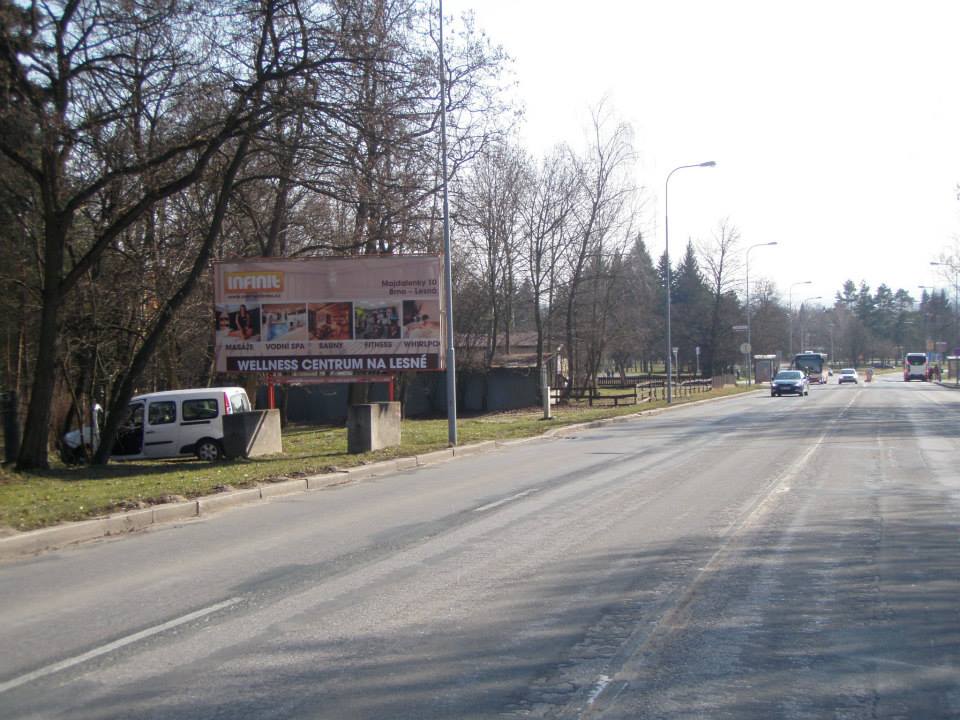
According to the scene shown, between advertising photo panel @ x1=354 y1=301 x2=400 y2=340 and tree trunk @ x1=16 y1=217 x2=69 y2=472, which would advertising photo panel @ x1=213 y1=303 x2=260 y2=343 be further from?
tree trunk @ x1=16 y1=217 x2=69 y2=472

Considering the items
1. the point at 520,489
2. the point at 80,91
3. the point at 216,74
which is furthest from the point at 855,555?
the point at 80,91

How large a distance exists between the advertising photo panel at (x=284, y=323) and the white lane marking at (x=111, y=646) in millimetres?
13699

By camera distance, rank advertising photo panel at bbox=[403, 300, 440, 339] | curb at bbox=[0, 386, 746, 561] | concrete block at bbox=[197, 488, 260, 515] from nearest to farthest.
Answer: curb at bbox=[0, 386, 746, 561]
concrete block at bbox=[197, 488, 260, 515]
advertising photo panel at bbox=[403, 300, 440, 339]

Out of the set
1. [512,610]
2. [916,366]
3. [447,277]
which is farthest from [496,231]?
[916,366]

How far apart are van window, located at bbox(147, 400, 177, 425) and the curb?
6.75 meters

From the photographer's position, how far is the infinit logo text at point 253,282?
20500mm

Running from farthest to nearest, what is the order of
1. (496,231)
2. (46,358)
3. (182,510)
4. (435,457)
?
(496,231) → (435,457) → (46,358) → (182,510)

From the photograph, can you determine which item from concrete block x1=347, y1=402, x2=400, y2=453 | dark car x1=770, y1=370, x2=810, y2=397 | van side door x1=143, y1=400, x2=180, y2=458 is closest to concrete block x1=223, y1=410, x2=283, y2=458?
concrete block x1=347, y1=402, x2=400, y2=453

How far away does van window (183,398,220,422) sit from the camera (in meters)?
22.2

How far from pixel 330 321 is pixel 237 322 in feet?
6.96

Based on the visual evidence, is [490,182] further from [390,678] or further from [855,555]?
[390,678]

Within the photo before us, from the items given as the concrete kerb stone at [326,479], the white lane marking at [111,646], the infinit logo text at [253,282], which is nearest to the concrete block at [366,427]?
the infinit logo text at [253,282]

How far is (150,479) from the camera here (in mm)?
15148

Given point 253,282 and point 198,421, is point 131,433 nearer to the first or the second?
point 198,421
